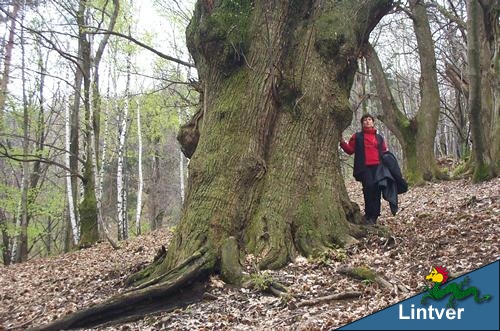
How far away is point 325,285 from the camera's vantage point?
482 centimetres

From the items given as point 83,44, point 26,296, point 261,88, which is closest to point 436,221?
point 261,88

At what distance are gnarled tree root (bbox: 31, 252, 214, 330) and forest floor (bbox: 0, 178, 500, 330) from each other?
0.48 ft

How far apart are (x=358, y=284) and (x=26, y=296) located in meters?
5.67

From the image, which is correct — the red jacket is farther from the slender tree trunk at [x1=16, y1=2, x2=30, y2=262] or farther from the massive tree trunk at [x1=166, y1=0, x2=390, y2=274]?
the slender tree trunk at [x1=16, y1=2, x2=30, y2=262]

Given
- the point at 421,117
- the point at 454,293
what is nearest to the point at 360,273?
the point at 454,293

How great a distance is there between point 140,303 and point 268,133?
287 cm

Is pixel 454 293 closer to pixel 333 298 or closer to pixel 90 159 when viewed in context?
pixel 333 298

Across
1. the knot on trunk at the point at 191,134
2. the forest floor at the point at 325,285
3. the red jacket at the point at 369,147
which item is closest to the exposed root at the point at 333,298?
the forest floor at the point at 325,285

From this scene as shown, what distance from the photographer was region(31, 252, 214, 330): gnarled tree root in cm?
488

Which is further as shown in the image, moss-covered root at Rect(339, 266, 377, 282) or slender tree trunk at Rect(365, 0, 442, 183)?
slender tree trunk at Rect(365, 0, 442, 183)

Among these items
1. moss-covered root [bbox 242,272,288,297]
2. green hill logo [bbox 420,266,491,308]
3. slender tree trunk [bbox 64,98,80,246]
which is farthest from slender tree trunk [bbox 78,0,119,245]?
green hill logo [bbox 420,266,491,308]

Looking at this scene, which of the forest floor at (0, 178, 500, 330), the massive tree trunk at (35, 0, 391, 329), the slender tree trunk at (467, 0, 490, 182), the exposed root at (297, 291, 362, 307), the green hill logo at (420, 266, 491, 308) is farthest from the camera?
the slender tree trunk at (467, 0, 490, 182)

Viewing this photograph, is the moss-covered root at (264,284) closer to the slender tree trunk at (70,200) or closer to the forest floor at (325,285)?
the forest floor at (325,285)

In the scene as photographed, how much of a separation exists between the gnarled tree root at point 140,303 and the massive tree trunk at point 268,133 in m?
0.20
